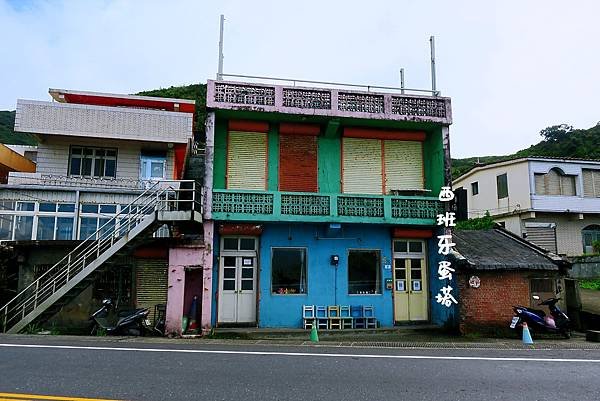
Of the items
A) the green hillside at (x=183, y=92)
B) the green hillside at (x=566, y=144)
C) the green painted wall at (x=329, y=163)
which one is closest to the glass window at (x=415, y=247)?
the green painted wall at (x=329, y=163)

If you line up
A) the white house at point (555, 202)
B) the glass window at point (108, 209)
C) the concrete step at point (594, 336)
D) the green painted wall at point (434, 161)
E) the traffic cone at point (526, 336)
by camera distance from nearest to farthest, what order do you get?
the traffic cone at point (526, 336) < the concrete step at point (594, 336) < the green painted wall at point (434, 161) < the glass window at point (108, 209) < the white house at point (555, 202)

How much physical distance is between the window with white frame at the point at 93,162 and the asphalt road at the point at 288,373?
10.3 meters

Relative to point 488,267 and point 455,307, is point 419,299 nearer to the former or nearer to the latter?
point 455,307

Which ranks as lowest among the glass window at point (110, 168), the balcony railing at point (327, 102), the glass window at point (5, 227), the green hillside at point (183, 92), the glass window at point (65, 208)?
the glass window at point (5, 227)

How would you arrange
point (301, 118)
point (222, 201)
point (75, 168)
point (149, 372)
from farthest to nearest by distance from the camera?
point (75, 168), point (301, 118), point (222, 201), point (149, 372)

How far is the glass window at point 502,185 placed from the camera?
2827 cm

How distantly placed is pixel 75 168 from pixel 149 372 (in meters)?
14.1

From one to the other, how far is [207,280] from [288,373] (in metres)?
6.90

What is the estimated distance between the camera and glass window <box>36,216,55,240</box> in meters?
16.1

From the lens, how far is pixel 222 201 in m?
13.5

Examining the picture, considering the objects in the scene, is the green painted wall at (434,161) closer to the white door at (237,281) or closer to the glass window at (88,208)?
the white door at (237,281)

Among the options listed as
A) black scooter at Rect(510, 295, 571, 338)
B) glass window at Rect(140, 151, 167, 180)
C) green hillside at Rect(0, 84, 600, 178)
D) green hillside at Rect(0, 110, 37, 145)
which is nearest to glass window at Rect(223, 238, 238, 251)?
glass window at Rect(140, 151, 167, 180)

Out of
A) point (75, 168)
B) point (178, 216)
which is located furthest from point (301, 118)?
point (75, 168)

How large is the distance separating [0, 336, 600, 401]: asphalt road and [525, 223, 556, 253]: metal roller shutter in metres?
19.5
